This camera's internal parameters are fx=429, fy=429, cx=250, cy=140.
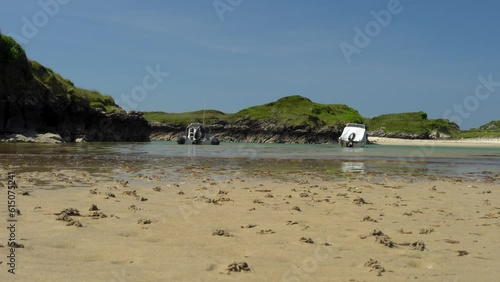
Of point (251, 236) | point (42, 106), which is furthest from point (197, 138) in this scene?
point (251, 236)

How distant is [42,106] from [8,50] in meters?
11.0

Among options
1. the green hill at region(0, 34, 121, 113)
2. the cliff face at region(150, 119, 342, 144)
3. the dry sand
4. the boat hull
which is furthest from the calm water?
the cliff face at region(150, 119, 342, 144)

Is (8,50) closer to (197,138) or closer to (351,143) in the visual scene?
(197,138)

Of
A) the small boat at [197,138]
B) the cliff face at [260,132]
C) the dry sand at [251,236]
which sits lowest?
the dry sand at [251,236]

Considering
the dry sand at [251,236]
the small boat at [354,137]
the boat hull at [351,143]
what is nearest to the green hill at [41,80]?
the boat hull at [351,143]

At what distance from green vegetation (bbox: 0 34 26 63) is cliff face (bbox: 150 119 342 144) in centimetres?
10429

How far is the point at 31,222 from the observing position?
27.0 ft

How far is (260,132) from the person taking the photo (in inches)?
6865

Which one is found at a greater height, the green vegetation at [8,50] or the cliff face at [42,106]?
the green vegetation at [8,50]

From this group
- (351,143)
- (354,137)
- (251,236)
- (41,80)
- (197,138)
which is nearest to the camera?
(251,236)

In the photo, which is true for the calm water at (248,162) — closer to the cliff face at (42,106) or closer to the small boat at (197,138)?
the cliff face at (42,106)

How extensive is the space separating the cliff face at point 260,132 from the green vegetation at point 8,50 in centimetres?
10429

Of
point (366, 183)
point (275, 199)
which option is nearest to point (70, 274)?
point (275, 199)

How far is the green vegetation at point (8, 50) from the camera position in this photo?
72.6 m
